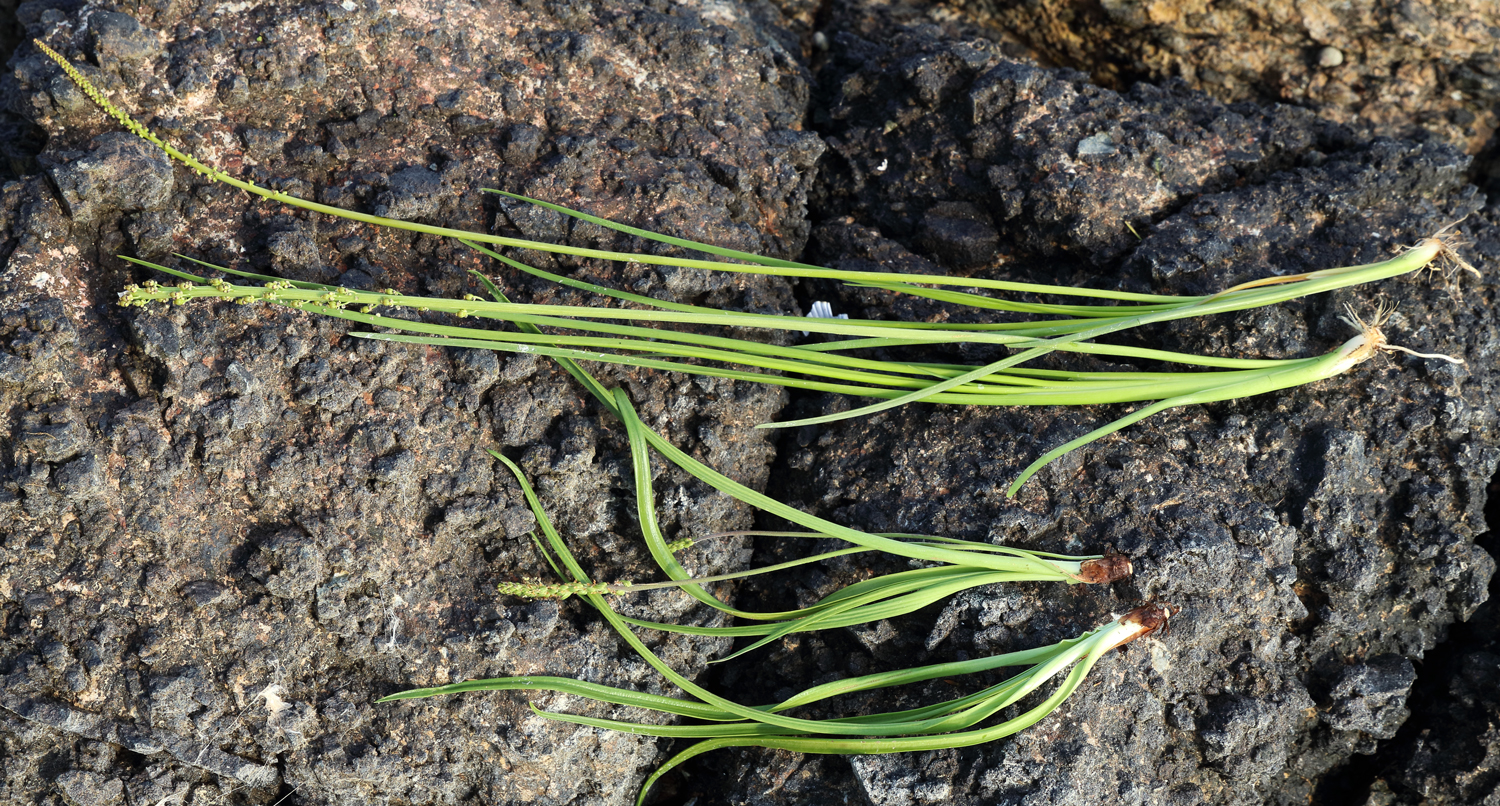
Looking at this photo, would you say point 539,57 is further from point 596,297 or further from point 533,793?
point 533,793

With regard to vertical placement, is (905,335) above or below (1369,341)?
above

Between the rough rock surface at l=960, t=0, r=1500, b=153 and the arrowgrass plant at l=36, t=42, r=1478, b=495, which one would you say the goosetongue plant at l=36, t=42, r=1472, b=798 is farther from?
the rough rock surface at l=960, t=0, r=1500, b=153

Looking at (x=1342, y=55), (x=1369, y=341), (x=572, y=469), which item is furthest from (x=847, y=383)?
(x=1342, y=55)

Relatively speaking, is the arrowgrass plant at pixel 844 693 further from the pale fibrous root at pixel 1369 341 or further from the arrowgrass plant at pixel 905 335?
the pale fibrous root at pixel 1369 341

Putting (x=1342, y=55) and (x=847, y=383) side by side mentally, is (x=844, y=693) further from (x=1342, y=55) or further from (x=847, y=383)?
(x=1342, y=55)

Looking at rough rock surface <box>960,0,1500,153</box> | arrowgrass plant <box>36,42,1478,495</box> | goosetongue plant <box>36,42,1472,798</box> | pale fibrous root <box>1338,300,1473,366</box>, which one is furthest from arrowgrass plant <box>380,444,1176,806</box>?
rough rock surface <box>960,0,1500,153</box>

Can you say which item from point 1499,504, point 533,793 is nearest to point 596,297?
point 533,793
